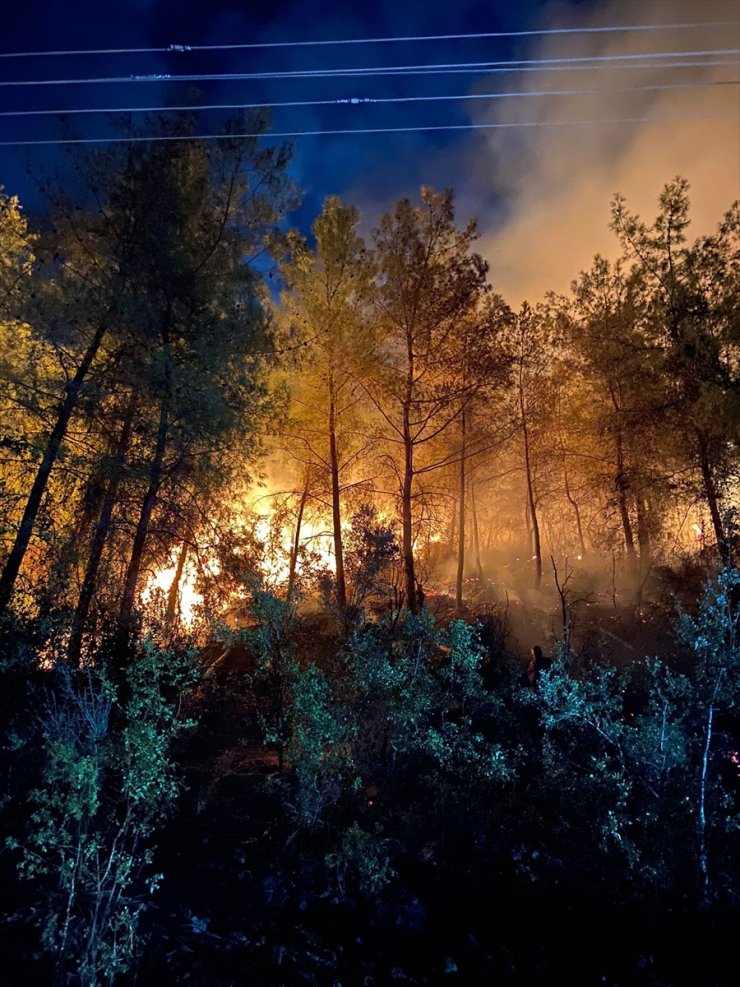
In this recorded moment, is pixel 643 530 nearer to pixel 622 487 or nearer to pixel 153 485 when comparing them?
pixel 622 487

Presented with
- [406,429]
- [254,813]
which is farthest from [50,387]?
[254,813]

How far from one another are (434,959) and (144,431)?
10.2 metres

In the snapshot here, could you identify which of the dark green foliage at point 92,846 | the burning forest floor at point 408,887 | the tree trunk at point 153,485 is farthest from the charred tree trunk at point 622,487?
the dark green foliage at point 92,846

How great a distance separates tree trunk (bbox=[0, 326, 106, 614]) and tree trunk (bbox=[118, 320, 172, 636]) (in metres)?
1.59

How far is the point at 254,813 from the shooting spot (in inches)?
304

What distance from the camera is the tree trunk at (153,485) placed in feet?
34.9

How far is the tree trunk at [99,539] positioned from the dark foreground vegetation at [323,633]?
0.40ft

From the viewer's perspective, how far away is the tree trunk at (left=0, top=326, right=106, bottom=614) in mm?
9727

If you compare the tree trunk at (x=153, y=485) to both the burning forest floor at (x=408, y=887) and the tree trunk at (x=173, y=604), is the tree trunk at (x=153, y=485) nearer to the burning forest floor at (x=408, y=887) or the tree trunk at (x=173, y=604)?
the tree trunk at (x=173, y=604)

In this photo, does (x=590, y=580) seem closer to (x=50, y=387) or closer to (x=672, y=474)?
(x=672, y=474)

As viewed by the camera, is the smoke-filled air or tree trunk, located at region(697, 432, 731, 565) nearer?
the smoke-filled air

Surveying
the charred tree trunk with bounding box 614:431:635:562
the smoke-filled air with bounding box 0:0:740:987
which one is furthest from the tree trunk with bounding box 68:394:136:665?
the charred tree trunk with bounding box 614:431:635:562

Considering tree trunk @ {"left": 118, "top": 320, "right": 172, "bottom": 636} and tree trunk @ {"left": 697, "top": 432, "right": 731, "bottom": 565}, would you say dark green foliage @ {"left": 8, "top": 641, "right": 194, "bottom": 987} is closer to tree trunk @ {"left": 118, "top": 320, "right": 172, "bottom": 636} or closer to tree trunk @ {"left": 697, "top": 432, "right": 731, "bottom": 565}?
tree trunk @ {"left": 118, "top": 320, "right": 172, "bottom": 636}

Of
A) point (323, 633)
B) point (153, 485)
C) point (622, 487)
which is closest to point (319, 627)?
point (323, 633)
